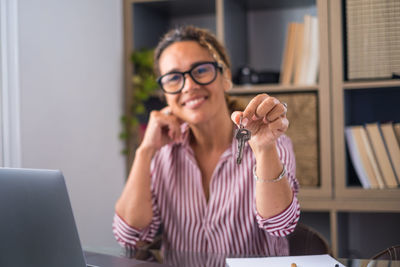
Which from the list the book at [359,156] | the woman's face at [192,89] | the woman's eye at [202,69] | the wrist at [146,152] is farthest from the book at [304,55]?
the wrist at [146,152]

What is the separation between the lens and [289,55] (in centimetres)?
225

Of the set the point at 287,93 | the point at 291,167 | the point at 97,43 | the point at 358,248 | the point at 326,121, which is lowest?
the point at 358,248

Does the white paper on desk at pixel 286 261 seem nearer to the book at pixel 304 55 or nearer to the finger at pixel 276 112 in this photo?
the finger at pixel 276 112

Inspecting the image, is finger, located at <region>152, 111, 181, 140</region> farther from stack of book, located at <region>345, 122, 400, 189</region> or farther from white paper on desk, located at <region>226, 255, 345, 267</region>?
stack of book, located at <region>345, 122, 400, 189</region>

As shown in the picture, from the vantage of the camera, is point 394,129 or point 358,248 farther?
point 358,248

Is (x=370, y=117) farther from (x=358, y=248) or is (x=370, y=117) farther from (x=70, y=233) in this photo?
(x=70, y=233)

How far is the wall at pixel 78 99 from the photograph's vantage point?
1731 millimetres

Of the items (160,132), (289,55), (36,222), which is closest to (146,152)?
(160,132)

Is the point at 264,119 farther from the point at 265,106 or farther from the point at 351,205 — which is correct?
the point at 351,205

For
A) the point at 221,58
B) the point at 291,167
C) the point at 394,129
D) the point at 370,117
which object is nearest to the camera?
the point at 291,167

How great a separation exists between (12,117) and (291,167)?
1027mm

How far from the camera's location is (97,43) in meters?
2.18

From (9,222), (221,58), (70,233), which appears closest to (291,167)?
(221,58)

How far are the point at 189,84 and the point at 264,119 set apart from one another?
1.57 feet
